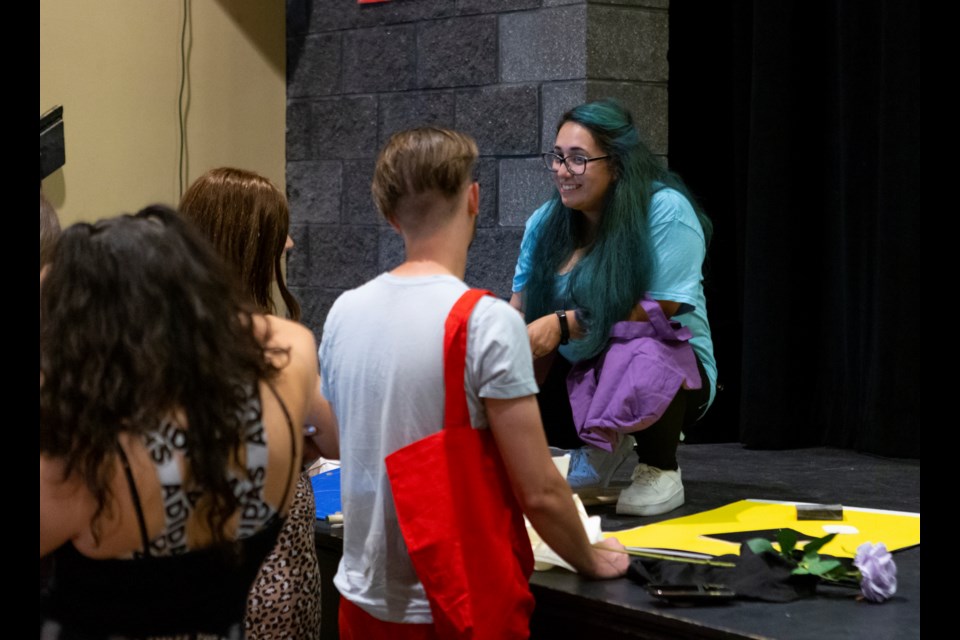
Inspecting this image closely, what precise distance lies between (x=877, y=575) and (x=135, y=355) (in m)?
1.56

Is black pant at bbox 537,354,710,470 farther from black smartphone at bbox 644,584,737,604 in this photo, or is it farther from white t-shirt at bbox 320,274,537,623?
white t-shirt at bbox 320,274,537,623

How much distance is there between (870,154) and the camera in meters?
4.43

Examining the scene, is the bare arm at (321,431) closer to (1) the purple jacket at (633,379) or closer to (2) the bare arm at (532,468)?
(2) the bare arm at (532,468)

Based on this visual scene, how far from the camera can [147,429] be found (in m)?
1.36

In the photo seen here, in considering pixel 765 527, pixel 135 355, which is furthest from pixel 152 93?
pixel 135 355

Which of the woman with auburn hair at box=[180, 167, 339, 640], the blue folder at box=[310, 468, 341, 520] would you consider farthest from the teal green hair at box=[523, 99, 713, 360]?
the woman with auburn hair at box=[180, 167, 339, 640]

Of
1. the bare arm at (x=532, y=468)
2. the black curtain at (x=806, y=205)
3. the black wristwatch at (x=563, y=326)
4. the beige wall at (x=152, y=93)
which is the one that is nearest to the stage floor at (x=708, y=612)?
the bare arm at (x=532, y=468)

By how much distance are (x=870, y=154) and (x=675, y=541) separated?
6.95 feet

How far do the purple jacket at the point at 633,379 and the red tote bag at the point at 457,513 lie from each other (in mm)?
1112

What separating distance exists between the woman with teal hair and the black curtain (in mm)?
1266

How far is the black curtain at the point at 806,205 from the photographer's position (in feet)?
14.1

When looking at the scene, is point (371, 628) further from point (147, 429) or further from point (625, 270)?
point (625, 270)
